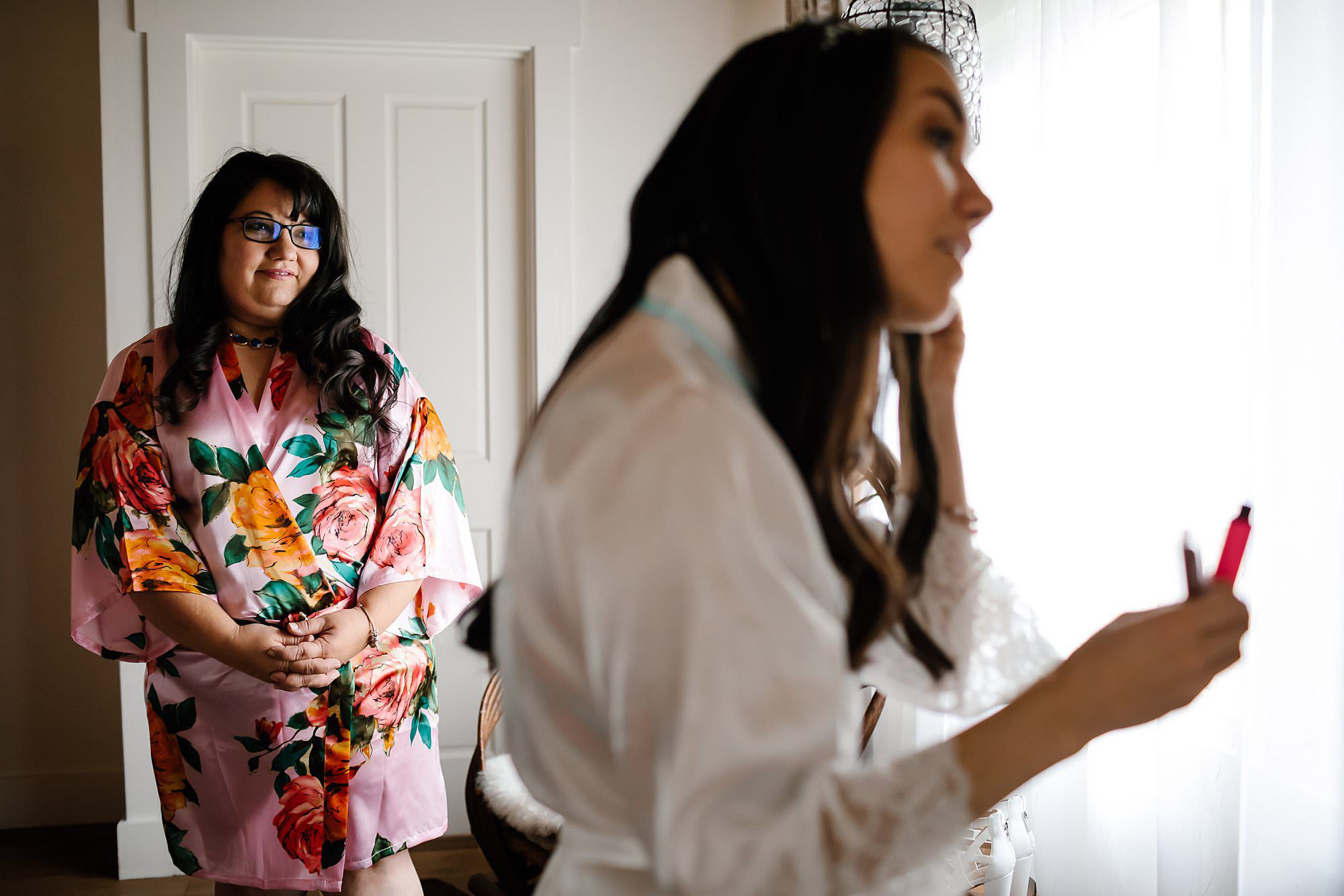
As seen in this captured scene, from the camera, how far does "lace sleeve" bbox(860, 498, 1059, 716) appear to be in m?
0.73

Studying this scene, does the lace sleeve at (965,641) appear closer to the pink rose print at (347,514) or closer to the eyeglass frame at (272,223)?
the pink rose print at (347,514)

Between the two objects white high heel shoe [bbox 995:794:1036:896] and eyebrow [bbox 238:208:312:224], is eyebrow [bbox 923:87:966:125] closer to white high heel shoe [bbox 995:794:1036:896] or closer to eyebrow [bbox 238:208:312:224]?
white high heel shoe [bbox 995:794:1036:896]

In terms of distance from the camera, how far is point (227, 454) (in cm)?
161

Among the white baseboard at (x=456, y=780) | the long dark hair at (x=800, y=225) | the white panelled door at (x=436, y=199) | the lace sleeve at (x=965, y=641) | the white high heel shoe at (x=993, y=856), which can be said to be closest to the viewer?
the long dark hair at (x=800, y=225)

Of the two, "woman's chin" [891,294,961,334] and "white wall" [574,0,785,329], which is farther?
"white wall" [574,0,785,329]

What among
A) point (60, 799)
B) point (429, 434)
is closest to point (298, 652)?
point (429, 434)

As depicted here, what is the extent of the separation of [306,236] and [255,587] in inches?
23.9

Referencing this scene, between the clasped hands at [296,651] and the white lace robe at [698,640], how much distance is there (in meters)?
1.14

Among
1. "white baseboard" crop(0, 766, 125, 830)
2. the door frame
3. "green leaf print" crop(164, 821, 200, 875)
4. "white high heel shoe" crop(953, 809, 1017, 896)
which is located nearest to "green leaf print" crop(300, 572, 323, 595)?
"green leaf print" crop(164, 821, 200, 875)

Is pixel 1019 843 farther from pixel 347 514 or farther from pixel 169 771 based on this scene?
pixel 169 771

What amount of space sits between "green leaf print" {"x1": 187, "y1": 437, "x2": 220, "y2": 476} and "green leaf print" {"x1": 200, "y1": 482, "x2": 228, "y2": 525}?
0.02 m

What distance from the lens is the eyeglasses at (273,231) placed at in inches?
65.7

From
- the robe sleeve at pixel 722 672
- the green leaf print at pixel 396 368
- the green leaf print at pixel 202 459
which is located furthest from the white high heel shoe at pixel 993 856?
the green leaf print at pixel 202 459

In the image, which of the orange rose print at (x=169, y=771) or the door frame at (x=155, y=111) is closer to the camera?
the orange rose print at (x=169, y=771)
